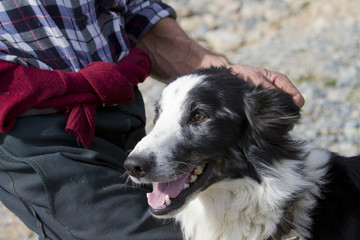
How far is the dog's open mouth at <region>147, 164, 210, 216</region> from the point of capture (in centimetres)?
245

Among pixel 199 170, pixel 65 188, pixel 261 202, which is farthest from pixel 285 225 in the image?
pixel 65 188

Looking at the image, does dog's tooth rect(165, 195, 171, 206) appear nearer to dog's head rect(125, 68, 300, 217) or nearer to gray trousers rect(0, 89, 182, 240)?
dog's head rect(125, 68, 300, 217)

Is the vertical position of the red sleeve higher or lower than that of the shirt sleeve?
higher

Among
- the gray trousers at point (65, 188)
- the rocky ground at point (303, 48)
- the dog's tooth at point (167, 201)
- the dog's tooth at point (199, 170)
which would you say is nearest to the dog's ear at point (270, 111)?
the dog's tooth at point (199, 170)

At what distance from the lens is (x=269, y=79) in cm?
291

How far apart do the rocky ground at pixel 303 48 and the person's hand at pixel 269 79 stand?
5.86 ft

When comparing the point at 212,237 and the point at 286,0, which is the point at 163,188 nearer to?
the point at 212,237

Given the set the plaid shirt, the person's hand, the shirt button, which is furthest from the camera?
the person's hand

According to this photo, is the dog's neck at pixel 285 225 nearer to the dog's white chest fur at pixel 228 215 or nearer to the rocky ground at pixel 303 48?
the dog's white chest fur at pixel 228 215

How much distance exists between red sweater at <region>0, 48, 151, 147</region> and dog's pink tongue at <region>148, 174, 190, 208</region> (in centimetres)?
43

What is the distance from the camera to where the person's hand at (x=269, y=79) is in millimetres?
2826

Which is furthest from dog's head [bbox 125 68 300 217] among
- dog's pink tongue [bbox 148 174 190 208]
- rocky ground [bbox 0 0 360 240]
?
rocky ground [bbox 0 0 360 240]

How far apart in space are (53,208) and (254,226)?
1.08 meters

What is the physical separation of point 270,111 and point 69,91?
1.09m
